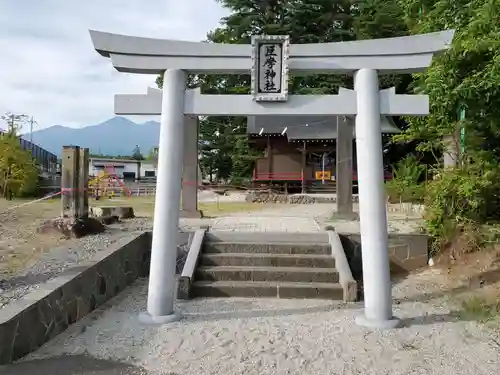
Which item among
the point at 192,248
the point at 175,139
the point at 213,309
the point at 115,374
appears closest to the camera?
the point at 115,374

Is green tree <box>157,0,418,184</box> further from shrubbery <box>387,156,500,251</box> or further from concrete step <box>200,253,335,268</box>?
concrete step <box>200,253,335,268</box>

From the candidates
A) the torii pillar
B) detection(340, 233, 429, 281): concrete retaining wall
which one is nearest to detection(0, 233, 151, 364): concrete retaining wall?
the torii pillar

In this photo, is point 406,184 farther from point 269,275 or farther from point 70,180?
point 70,180

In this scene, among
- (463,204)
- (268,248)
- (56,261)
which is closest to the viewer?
(56,261)

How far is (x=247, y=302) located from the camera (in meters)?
6.95

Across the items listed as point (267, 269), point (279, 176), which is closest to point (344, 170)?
point (267, 269)

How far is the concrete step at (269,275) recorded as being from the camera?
7.67 meters

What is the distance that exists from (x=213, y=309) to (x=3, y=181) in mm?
17955

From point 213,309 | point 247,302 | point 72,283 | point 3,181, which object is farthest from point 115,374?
point 3,181

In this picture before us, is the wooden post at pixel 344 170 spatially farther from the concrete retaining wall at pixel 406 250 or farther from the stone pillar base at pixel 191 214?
the stone pillar base at pixel 191 214

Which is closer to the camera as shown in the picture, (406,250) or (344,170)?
(406,250)

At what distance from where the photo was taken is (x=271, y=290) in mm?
7305

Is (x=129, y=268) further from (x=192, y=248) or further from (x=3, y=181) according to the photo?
(x=3, y=181)

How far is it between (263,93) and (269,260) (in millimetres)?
3202
